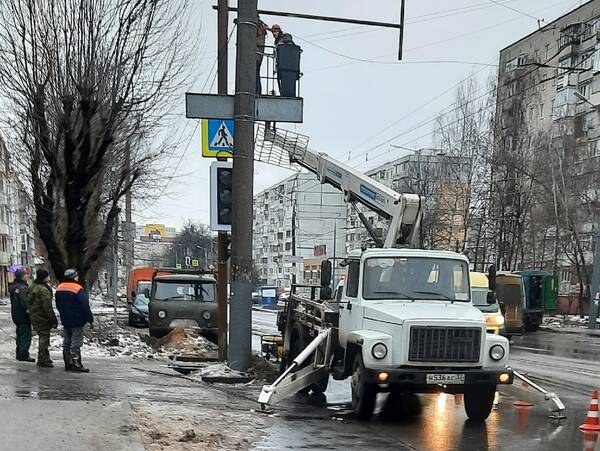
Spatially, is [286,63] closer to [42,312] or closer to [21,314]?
[42,312]

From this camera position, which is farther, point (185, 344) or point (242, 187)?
point (185, 344)

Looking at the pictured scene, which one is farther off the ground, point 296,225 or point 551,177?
point 551,177

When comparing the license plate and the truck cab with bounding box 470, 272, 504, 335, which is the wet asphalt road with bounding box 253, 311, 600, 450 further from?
the truck cab with bounding box 470, 272, 504, 335

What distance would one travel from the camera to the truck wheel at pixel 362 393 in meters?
9.24

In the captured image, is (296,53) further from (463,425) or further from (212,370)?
(463,425)

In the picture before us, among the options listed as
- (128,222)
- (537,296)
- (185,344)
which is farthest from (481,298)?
(537,296)

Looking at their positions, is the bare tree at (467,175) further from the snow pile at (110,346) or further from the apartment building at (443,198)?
the snow pile at (110,346)

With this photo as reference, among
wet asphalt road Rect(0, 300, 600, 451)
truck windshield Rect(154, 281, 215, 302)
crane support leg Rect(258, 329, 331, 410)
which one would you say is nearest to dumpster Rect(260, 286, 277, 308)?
truck windshield Rect(154, 281, 215, 302)

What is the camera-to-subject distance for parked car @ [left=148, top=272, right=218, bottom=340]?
18.7 meters

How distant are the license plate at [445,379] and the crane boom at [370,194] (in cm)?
560

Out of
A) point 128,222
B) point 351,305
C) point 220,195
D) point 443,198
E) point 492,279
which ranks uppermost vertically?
point 443,198

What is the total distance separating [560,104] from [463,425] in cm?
4776

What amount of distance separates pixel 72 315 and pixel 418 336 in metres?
5.41

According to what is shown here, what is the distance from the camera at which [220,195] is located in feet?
42.1
